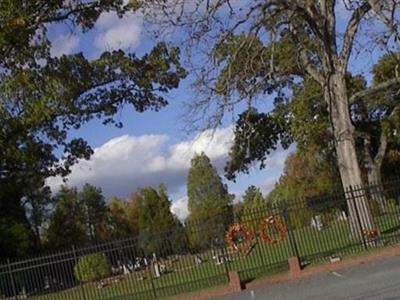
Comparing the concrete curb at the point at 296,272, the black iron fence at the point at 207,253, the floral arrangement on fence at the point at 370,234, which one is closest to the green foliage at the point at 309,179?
the black iron fence at the point at 207,253

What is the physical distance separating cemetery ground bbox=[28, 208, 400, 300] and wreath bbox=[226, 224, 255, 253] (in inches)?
14.6

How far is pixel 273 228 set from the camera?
1088 inches

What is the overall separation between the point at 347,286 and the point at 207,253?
7401 mm

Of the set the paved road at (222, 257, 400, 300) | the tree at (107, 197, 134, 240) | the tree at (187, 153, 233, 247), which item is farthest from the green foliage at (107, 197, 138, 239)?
the paved road at (222, 257, 400, 300)

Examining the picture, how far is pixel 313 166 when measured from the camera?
213 feet

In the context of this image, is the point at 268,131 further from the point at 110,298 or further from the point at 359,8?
the point at 110,298

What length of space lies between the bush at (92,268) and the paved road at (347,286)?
21.0 feet

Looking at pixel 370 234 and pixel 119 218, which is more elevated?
pixel 119 218

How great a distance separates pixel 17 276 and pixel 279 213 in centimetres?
844

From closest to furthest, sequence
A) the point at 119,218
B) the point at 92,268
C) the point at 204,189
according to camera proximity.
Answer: the point at 92,268 → the point at 204,189 → the point at 119,218

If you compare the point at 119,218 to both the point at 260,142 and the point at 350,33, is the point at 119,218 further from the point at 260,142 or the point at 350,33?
the point at 350,33

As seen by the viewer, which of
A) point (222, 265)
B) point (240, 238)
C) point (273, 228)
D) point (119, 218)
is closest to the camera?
point (222, 265)

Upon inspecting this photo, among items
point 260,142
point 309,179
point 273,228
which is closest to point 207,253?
point 273,228

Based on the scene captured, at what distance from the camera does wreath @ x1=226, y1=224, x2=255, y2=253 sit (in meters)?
24.3
